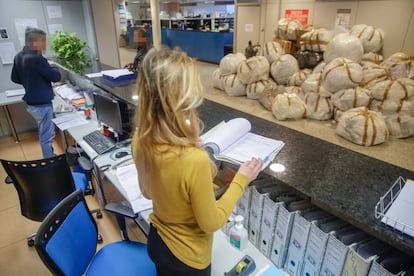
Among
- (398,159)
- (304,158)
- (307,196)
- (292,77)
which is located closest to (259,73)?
(292,77)

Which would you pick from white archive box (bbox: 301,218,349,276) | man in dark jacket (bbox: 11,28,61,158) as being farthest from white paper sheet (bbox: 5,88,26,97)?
white archive box (bbox: 301,218,349,276)

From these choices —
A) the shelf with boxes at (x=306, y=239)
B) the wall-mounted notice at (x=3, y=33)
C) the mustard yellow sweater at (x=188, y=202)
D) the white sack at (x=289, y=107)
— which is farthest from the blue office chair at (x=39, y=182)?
the wall-mounted notice at (x=3, y=33)

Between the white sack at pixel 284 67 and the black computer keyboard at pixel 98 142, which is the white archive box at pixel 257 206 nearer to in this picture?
the black computer keyboard at pixel 98 142

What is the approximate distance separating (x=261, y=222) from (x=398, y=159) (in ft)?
5.43

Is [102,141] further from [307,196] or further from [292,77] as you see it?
[292,77]

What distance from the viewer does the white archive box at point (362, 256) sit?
70 cm

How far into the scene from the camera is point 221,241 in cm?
112

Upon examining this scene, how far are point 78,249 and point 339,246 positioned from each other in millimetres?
1014

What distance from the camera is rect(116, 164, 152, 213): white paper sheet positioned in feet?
4.32

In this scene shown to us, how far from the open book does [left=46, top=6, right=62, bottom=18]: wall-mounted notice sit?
12.1ft

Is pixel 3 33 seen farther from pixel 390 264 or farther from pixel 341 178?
pixel 390 264

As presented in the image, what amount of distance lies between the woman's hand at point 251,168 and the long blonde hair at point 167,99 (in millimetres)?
232

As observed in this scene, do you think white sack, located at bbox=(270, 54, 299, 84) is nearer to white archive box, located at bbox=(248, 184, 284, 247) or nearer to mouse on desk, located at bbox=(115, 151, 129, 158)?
mouse on desk, located at bbox=(115, 151, 129, 158)

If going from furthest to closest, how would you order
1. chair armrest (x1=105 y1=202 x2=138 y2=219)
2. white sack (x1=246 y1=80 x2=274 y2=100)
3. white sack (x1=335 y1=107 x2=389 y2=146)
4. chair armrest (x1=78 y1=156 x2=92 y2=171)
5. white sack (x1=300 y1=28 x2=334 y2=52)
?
white sack (x1=246 y1=80 x2=274 y2=100), white sack (x1=300 y1=28 x2=334 y2=52), white sack (x1=335 y1=107 x2=389 y2=146), chair armrest (x1=78 y1=156 x2=92 y2=171), chair armrest (x1=105 y1=202 x2=138 y2=219)
